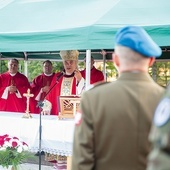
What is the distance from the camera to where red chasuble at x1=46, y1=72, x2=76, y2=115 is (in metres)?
6.02

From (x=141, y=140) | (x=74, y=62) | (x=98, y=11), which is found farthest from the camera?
(x=74, y=62)

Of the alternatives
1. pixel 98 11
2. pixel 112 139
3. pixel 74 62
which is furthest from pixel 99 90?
pixel 74 62

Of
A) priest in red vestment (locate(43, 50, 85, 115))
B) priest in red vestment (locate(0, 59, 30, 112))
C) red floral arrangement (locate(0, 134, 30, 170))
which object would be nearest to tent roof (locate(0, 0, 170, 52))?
priest in red vestment (locate(43, 50, 85, 115))

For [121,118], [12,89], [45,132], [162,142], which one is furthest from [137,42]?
[12,89]

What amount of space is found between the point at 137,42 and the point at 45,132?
304 centimetres

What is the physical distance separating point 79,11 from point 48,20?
388 millimetres

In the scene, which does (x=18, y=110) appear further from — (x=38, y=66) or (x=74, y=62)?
(x=38, y=66)

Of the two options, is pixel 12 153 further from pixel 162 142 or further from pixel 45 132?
pixel 162 142

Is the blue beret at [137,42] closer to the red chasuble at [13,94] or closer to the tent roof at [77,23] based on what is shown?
the tent roof at [77,23]

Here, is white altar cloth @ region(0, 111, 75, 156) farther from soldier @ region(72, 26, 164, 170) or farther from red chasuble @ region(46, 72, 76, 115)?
soldier @ region(72, 26, 164, 170)

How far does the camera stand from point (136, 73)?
6.37 feet

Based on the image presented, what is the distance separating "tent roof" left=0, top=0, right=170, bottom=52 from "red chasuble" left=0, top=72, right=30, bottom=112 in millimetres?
2039

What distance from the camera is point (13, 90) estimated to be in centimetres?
714

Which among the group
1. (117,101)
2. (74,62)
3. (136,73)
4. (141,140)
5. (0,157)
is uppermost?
(74,62)
